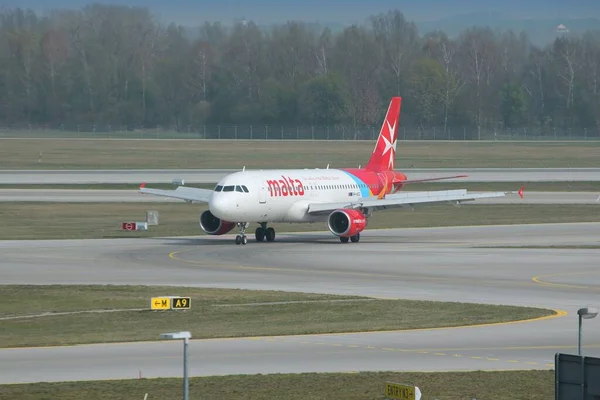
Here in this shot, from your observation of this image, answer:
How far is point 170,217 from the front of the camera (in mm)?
83875

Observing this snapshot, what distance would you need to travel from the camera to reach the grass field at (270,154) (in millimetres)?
143125

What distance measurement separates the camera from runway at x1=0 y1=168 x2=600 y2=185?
11625 centimetres

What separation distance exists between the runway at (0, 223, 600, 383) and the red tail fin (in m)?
4.11

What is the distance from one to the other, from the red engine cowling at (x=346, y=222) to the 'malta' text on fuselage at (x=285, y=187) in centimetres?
228

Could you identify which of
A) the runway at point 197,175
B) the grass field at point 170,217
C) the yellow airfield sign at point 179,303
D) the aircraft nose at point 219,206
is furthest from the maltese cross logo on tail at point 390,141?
the runway at point 197,175

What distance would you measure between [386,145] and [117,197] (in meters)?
30.8

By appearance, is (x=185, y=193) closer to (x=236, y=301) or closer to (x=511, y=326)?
(x=236, y=301)

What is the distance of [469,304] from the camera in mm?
41000

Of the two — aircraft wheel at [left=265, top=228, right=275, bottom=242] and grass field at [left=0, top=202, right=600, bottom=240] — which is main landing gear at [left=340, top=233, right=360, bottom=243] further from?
grass field at [left=0, top=202, right=600, bottom=240]

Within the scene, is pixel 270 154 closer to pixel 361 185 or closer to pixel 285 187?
pixel 361 185

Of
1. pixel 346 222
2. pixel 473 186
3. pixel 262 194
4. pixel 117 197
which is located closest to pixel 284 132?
pixel 473 186

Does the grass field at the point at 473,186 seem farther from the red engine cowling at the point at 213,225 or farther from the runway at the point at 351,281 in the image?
the red engine cowling at the point at 213,225

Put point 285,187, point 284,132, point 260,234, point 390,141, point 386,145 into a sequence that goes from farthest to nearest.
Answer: point 284,132
point 390,141
point 386,145
point 260,234
point 285,187

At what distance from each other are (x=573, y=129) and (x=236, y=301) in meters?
159
